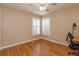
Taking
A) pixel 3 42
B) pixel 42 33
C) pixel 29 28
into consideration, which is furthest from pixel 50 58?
pixel 3 42

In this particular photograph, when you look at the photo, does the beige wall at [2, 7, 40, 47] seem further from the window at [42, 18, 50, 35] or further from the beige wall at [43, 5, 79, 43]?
the beige wall at [43, 5, 79, 43]

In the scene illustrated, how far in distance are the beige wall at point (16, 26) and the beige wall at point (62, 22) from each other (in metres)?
0.34

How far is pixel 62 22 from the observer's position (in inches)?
59.3

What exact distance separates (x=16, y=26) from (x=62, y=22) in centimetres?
72

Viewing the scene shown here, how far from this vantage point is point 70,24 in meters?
1.40

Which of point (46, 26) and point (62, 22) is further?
point (62, 22)

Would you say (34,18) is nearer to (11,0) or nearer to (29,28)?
(29,28)

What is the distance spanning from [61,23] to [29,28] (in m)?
0.51

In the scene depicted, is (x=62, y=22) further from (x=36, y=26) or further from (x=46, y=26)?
(x=36, y=26)

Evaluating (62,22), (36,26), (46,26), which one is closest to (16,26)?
(36,26)

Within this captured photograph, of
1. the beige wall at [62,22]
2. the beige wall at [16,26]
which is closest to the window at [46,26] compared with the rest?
the beige wall at [62,22]

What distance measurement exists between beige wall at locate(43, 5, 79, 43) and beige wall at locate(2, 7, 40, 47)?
34 centimetres

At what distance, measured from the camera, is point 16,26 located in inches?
55.4

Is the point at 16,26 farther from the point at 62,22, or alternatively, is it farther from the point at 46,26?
the point at 62,22
